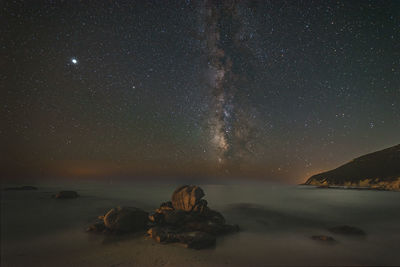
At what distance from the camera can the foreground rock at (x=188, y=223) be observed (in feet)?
31.0

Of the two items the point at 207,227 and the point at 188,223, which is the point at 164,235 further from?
the point at 207,227

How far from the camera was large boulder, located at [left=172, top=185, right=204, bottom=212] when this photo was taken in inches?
545

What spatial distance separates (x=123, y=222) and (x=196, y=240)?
195 inches

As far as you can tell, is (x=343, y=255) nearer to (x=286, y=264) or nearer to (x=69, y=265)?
(x=286, y=264)

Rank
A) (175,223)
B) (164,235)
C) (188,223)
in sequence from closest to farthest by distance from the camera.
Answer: (164,235) → (188,223) → (175,223)

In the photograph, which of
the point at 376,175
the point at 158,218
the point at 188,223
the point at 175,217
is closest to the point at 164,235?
the point at 188,223

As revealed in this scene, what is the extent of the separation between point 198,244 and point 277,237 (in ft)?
21.1

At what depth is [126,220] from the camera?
11.5 m

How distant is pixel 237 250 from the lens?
9.23m

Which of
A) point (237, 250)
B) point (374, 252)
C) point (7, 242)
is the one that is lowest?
point (374, 252)

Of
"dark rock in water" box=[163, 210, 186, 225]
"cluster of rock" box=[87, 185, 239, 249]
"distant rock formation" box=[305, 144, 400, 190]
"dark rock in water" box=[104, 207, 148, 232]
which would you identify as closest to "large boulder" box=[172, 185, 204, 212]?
"cluster of rock" box=[87, 185, 239, 249]

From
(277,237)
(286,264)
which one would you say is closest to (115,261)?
(286,264)

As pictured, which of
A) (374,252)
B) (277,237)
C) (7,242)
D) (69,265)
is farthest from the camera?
(277,237)

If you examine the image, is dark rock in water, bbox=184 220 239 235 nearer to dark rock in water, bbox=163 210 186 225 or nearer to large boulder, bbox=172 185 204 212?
dark rock in water, bbox=163 210 186 225
